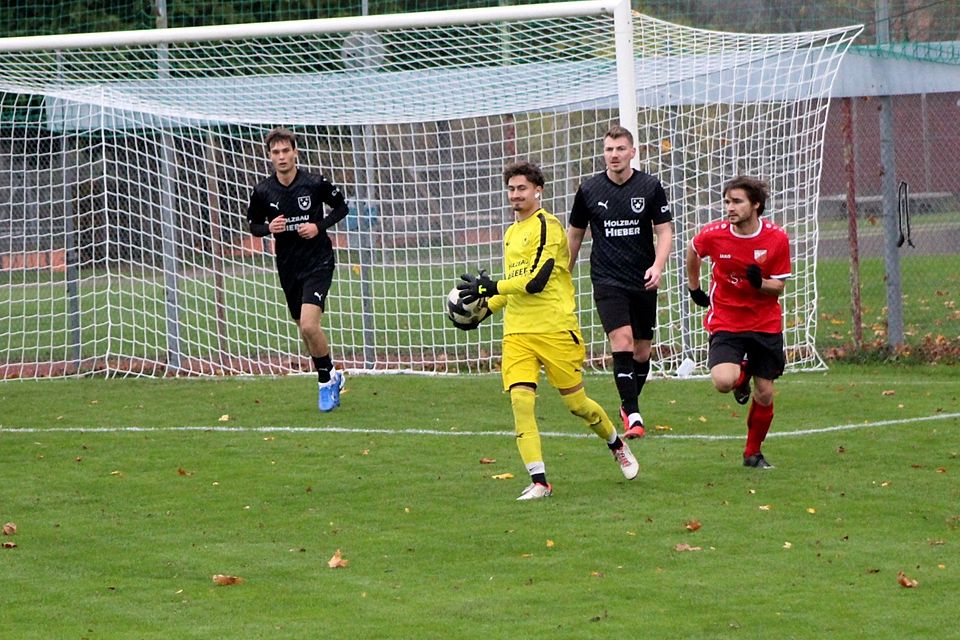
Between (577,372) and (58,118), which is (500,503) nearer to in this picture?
(577,372)

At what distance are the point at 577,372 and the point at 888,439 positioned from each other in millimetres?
2654

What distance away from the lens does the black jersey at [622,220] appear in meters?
9.23

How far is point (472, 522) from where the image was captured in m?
7.22

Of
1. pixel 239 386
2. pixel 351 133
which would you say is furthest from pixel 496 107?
pixel 239 386

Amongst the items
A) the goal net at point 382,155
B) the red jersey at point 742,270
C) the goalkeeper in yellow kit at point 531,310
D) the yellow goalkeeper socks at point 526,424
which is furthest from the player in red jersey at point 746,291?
the goal net at point 382,155

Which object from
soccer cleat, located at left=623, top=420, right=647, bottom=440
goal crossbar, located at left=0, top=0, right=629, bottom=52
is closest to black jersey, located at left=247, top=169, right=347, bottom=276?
goal crossbar, located at left=0, top=0, right=629, bottom=52

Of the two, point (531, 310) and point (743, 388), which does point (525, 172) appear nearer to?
point (531, 310)

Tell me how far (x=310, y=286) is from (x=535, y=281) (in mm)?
3561

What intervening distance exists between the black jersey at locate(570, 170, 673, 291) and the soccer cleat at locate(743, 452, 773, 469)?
1.47 metres

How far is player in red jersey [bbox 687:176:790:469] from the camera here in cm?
791

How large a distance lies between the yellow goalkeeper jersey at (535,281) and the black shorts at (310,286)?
3.21 m

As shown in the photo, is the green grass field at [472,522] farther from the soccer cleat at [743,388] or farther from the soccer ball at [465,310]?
the soccer ball at [465,310]

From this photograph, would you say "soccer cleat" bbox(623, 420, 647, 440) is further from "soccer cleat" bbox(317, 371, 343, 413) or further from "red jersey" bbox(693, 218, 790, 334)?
"soccer cleat" bbox(317, 371, 343, 413)

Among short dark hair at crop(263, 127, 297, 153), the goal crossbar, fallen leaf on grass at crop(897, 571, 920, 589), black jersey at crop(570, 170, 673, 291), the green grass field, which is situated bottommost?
fallen leaf on grass at crop(897, 571, 920, 589)
